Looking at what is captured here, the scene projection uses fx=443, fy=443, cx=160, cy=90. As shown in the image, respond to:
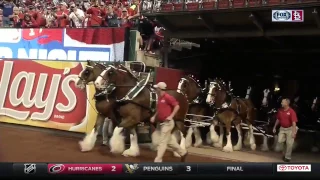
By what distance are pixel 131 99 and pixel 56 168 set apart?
1.28 meters

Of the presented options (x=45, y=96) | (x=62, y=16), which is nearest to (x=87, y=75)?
(x=45, y=96)

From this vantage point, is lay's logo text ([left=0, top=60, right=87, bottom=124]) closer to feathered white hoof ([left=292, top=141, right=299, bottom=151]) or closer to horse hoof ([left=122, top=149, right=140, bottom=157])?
horse hoof ([left=122, top=149, right=140, bottom=157])

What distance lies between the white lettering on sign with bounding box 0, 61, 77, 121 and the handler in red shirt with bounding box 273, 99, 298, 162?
1.98 m

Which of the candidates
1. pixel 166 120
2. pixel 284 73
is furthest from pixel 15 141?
pixel 284 73

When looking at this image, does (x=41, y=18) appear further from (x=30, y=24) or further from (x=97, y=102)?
(x=97, y=102)

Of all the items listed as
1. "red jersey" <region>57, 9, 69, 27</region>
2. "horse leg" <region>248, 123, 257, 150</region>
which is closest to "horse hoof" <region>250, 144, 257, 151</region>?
"horse leg" <region>248, 123, 257, 150</region>

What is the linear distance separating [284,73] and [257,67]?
46 centimetres

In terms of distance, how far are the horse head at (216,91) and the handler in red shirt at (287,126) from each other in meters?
0.92

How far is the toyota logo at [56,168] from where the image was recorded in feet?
12.1

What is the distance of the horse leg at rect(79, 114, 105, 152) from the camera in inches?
156

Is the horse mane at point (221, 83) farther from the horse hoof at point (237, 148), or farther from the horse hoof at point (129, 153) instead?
the horse hoof at point (129, 153)

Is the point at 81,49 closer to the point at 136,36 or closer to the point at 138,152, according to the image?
the point at 136,36

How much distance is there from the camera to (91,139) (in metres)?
4.13

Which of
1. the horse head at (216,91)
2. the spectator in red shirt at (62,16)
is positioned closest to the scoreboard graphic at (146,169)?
the horse head at (216,91)
